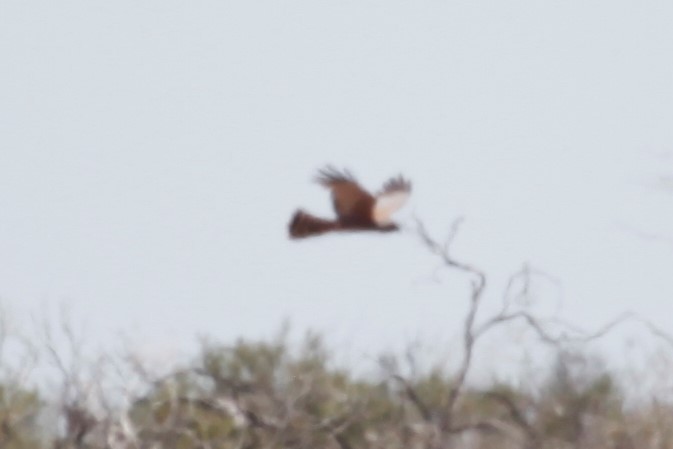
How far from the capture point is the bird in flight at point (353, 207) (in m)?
13.1

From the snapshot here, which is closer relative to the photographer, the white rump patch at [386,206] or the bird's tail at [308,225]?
the bird's tail at [308,225]

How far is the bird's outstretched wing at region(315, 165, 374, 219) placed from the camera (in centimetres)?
1311

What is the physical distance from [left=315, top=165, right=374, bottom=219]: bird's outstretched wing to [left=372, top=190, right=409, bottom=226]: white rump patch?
92mm

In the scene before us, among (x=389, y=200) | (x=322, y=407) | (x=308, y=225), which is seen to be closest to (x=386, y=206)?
(x=389, y=200)

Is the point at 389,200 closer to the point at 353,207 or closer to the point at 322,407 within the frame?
the point at 353,207

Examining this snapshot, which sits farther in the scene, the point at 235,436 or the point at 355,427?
the point at 355,427

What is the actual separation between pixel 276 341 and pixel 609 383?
6172 mm

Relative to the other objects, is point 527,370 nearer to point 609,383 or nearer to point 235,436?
point 235,436

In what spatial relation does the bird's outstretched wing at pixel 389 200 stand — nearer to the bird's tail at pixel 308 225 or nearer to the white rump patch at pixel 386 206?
the white rump patch at pixel 386 206

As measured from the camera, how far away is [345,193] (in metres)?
13.3

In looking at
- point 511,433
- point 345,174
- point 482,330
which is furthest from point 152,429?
point 345,174

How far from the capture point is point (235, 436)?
83.7 feet

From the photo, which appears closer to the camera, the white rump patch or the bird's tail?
the bird's tail

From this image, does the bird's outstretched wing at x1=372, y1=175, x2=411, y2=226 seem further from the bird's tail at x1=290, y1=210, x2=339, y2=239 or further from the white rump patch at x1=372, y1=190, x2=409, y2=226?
the bird's tail at x1=290, y1=210, x2=339, y2=239
